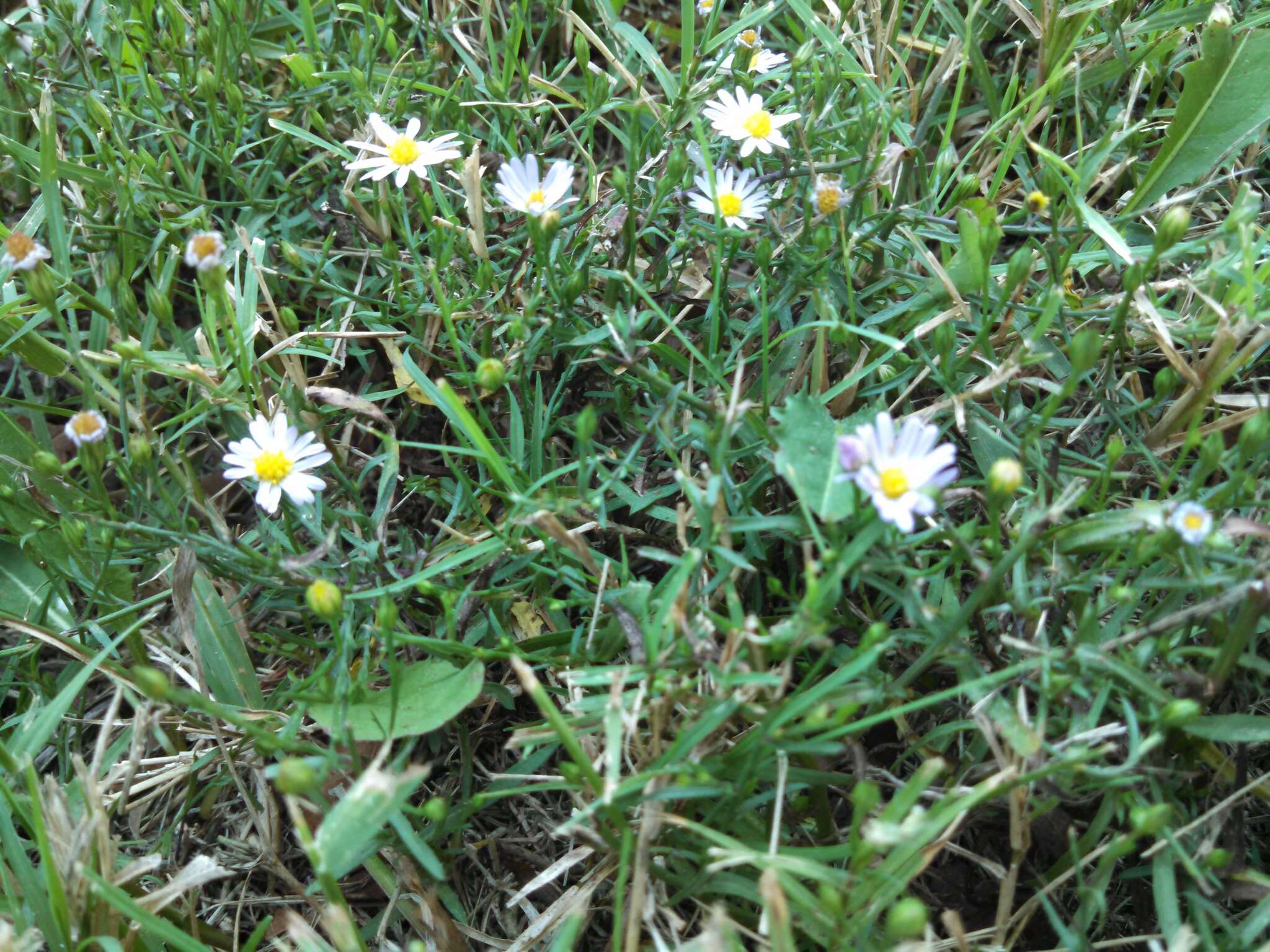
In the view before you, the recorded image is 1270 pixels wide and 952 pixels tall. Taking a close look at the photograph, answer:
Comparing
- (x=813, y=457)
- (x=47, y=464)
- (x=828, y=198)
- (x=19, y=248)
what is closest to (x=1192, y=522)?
(x=813, y=457)

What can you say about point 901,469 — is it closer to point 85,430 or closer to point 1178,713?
point 1178,713

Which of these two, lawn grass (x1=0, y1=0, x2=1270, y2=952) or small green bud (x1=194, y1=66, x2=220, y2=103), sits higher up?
small green bud (x1=194, y1=66, x2=220, y2=103)

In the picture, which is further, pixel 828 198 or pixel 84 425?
pixel 828 198

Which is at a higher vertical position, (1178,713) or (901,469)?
(901,469)

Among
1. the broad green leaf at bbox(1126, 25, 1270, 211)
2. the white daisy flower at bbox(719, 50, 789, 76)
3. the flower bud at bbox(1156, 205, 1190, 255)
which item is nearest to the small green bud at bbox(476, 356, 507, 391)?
the white daisy flower at bbox(719, 50, 789, 76)

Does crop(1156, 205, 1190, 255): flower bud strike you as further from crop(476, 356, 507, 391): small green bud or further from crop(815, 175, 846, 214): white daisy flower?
crop(476, 356, 507, 391): small green bud

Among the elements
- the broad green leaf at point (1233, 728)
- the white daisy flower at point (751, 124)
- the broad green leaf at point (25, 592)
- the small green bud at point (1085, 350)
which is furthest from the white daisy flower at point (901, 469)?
the broad green leaf at point (25, 592)

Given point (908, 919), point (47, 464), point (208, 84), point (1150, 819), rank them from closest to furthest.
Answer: point (908, 919)
point (1150, 819)
point (47, 464)
point (208, 84)
